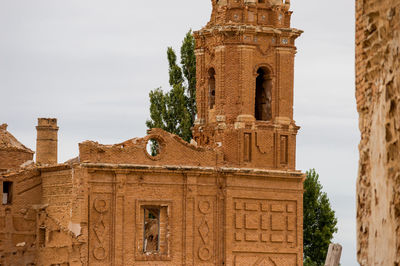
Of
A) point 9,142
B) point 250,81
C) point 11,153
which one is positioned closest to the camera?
point 250,81

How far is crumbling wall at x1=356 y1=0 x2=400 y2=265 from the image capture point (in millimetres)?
6289

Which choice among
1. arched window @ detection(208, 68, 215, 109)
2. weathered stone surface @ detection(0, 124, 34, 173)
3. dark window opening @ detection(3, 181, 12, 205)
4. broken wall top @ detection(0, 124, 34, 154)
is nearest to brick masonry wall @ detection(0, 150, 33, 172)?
weathered stone surface @ detection(0, 124, 34, 173)

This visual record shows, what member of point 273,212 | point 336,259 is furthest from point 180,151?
point 336,259

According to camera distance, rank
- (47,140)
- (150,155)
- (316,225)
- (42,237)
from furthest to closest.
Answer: (316,225) < (47,140) < (42,237) < (150,155)

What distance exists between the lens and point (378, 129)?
6574mm

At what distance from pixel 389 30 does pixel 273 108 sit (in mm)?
23306

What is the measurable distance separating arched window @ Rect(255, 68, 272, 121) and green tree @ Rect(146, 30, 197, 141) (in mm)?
6406

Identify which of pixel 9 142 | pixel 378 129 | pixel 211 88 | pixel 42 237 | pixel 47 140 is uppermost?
pixel 211 88

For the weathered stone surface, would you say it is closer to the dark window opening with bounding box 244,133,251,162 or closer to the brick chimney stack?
the brick chimney stack

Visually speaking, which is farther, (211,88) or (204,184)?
(211,88)

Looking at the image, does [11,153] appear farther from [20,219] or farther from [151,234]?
[151,234]

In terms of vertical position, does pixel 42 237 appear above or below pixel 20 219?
below

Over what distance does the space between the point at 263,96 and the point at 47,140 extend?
7.80 meters

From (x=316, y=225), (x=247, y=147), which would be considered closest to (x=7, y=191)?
(x=247, y=147)
